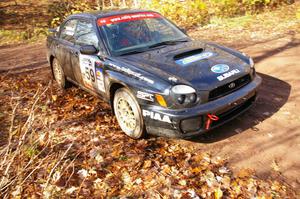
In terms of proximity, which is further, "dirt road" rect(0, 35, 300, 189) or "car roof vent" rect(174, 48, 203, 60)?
"car roof vent" rect(174, 48, 203, 60)

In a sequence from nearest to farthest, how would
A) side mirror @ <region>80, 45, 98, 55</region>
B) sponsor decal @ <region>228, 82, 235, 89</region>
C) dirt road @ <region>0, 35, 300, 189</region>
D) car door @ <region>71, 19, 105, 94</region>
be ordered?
dirt road @ <region>0, 35, 300, 189</region>
sponsor decal @ <region>228, 82, 235, 89</region>
side mirror @ <region>80, 45, 98, 55</region>
car door @ <region>71, 19, 105, 94</region>

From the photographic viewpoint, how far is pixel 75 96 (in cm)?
596

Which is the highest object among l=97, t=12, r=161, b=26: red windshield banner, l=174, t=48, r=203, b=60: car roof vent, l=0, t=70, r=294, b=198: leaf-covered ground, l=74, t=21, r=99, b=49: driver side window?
l=97, t=12, r=161, b=26: red windshield banner

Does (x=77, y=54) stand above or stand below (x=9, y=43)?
above

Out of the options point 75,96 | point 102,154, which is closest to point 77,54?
point 75,96

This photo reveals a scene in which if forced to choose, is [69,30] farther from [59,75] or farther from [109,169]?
[109,169]

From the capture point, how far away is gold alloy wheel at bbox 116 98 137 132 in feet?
13.2

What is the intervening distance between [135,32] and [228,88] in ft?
5.74

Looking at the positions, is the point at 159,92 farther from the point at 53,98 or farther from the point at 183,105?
the point at 53,98

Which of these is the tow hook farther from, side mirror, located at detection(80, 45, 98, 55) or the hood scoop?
side mirror, located at detection(80, 45, 98, 55)

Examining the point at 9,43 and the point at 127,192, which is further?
the point at 9,43

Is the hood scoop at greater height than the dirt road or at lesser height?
greater

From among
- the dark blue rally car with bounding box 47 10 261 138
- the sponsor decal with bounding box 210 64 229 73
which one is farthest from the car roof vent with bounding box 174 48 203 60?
the sponsor decal with bounding box 210 64 229 73

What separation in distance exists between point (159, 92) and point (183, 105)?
1.08 feet
